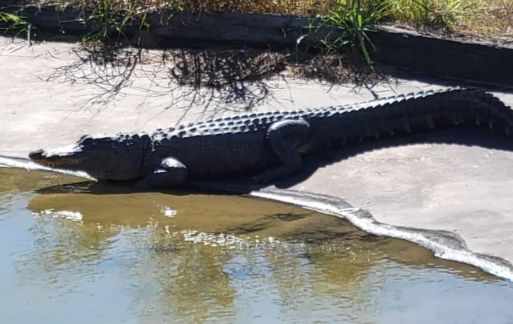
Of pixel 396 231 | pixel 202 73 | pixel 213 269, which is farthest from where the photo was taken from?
pixel 202 73

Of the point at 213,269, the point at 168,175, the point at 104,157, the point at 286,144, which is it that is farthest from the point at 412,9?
the point at 213,269

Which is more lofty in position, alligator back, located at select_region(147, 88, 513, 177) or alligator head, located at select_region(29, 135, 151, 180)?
alligator back, located at select_region(147, 88, 513, 177)

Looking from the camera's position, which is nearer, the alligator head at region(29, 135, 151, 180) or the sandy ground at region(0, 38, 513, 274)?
the sandy ground at region(0, 38, 513, 274)

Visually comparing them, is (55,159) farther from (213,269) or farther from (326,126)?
(213,269)

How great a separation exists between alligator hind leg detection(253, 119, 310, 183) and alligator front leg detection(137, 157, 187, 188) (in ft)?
1.35

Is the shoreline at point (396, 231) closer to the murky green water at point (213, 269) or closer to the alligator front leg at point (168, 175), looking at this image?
the murky green water at point (213, 269)

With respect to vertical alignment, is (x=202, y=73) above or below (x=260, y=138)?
above

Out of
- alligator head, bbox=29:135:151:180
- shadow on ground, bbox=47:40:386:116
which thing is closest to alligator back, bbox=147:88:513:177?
alligator head, bbox=29:135:151:180

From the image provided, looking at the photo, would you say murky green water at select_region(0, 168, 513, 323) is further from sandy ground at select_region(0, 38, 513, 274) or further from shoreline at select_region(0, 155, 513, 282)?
sandy ground at select_region(0, 38, 513, 274)

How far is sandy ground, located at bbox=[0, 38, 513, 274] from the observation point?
585 cm

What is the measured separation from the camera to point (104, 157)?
22.5 ft

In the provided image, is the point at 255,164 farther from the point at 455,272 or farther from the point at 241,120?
the point at 455,272

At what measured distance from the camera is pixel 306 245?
5.59 metres

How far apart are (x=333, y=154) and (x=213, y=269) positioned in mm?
1771
